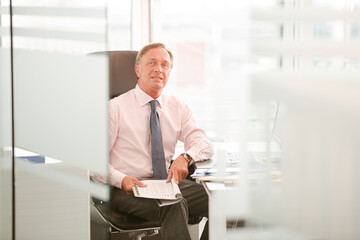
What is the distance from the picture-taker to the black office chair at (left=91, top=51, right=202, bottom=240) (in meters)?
1.47

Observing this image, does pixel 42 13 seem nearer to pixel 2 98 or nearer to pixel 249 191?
pixel 2 98

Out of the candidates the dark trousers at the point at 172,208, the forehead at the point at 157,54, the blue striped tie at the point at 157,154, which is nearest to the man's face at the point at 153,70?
the forehead at the point at 157,54

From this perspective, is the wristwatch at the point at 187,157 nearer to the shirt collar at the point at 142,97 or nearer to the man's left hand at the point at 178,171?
the man's left hand at the point at 178,171

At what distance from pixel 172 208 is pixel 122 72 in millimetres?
Result: 830

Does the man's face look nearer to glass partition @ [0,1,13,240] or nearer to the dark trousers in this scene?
the dark trousers

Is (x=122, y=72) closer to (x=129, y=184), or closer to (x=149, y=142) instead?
Answer: (x=149, y=142)

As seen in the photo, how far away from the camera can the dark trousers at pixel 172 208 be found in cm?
165

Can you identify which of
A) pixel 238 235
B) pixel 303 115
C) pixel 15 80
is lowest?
pixel 238 235

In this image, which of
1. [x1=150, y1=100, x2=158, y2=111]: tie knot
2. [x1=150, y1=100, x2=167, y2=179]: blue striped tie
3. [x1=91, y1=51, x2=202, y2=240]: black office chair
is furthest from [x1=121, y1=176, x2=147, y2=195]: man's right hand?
[x1=150, y1=100, x2=158, y2=111]: tie knot

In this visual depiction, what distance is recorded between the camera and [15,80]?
4.50 feet

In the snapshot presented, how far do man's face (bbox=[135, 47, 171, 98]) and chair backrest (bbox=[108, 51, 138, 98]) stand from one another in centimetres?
4

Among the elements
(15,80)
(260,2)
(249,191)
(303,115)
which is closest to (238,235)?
(249,191)

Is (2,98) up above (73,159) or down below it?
above

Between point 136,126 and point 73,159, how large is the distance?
2.40 feet
